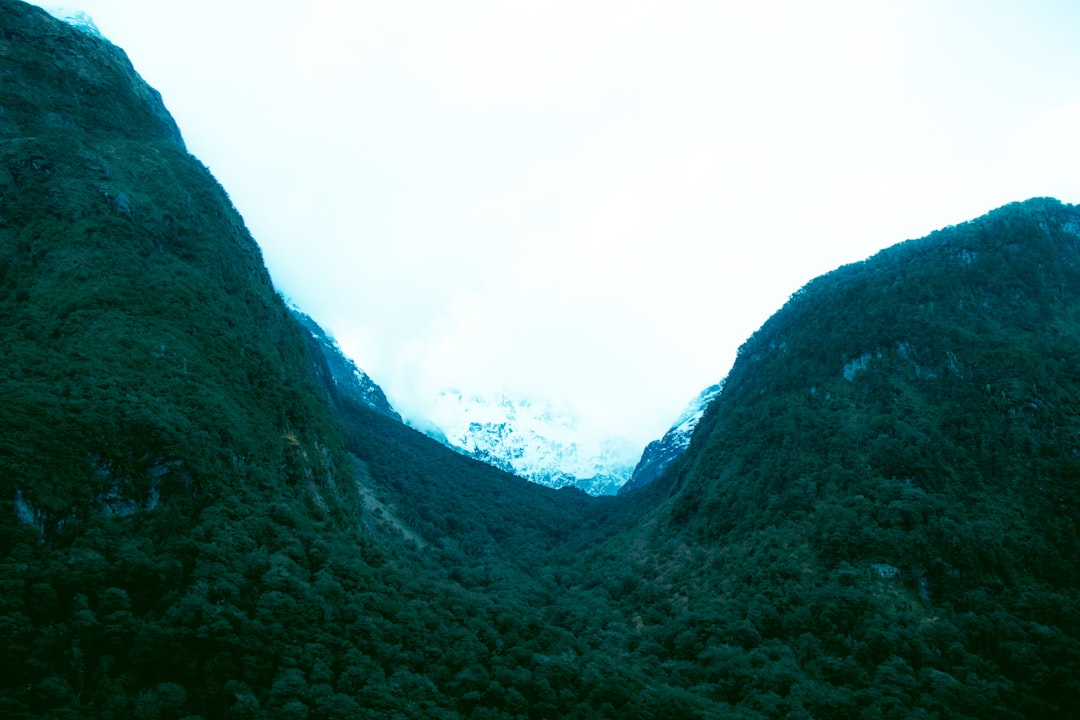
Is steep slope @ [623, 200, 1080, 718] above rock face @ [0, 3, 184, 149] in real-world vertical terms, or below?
below

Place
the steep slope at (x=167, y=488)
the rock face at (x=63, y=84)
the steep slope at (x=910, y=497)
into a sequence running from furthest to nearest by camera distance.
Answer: the rock face at (x=63, y=84) → the steep slope at (x=910, y=497) → the steep slope at (x=167, y=488)

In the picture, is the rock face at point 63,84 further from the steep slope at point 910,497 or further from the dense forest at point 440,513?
the steep slope at point 910,497

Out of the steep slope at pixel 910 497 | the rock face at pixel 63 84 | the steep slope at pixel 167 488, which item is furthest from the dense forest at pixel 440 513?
the rock face at pixel 63 84

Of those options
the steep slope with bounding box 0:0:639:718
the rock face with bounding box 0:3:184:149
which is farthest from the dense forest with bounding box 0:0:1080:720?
the rock face with bounding box 0:3:184:149

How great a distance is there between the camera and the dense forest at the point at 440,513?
168ft

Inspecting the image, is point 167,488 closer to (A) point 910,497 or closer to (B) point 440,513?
(B) point 440,513

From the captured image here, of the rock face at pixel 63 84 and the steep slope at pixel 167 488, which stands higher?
the rock face at pixel 63 84

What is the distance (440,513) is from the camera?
14338 centimetres

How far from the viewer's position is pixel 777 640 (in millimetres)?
78062

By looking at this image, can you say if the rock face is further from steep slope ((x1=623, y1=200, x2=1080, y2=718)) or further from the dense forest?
steep slope ((x1=623, y1=200, x2=1080, y2=718))

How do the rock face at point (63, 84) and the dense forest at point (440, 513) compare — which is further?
the rock face at point (63, 84)

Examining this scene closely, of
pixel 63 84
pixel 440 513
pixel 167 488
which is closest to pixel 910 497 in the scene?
pixel 440 513

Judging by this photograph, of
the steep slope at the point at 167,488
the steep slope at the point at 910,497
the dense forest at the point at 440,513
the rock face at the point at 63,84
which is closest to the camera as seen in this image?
the steep slope at the point at 167,488

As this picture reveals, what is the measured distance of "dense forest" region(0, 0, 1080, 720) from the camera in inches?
2019
